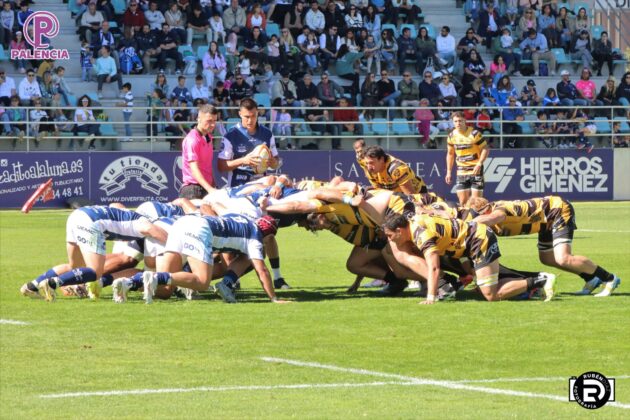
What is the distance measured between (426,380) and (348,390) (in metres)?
0.67

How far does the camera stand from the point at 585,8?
4331cm

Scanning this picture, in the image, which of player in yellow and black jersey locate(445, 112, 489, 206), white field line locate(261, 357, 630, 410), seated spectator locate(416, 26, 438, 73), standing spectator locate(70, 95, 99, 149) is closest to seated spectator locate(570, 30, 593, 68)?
seated spectator locate(416, 26, 438, 73)

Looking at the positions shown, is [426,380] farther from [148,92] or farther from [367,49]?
[367,49]

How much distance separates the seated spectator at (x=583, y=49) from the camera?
42.0 m

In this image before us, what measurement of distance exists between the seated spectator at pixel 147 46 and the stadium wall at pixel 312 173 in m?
3.60

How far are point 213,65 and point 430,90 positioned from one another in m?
6.35

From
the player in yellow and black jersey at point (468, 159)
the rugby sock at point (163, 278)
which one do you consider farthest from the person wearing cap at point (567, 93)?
the rugby sock at point (163, 278)

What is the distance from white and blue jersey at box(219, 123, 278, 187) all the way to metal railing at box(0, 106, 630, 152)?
664 inches

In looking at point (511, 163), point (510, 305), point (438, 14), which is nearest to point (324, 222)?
point (510, 305)

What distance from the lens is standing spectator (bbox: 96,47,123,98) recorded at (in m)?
35.5

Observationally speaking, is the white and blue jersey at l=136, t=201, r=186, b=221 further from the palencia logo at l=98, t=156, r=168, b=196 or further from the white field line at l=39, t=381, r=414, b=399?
the palencia logo at l=98, t=156, r=168, b=196

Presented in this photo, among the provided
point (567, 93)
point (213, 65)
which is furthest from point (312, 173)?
point (567, 93)

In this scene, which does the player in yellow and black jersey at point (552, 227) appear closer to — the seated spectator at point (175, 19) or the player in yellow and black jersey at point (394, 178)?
the player in yellow and black jersey at point (394, 178)

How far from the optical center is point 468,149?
24.5 meters
